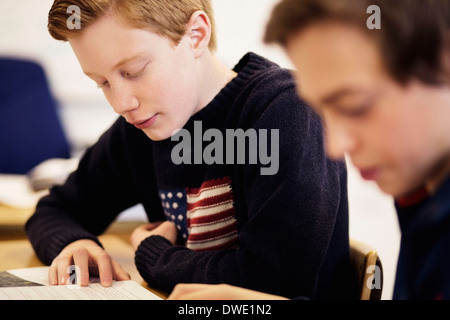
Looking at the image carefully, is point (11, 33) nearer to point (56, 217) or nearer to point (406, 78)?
point (56, 217)

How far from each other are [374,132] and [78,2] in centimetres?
52

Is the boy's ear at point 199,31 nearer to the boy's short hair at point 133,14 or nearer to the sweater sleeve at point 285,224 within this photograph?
the boy's short hair at point 133,14

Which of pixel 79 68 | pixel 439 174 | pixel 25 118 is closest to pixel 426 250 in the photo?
pixel 439 174

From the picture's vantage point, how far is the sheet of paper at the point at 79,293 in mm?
718

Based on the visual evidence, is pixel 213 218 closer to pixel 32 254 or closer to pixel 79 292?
pixel 79 292

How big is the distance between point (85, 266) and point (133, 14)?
0.39m

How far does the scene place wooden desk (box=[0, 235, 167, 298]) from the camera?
96 centimetres

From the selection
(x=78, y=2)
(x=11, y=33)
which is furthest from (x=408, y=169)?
(x=11, y=33)

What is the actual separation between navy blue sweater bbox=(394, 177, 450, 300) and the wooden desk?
42 centimetres

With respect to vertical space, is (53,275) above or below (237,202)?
below

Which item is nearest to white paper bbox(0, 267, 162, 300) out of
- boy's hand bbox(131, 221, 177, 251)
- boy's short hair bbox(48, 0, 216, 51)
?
boy's hand bbox(131, 221, 177, 251)

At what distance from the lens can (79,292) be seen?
76 cm

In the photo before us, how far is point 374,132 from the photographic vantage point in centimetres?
45
